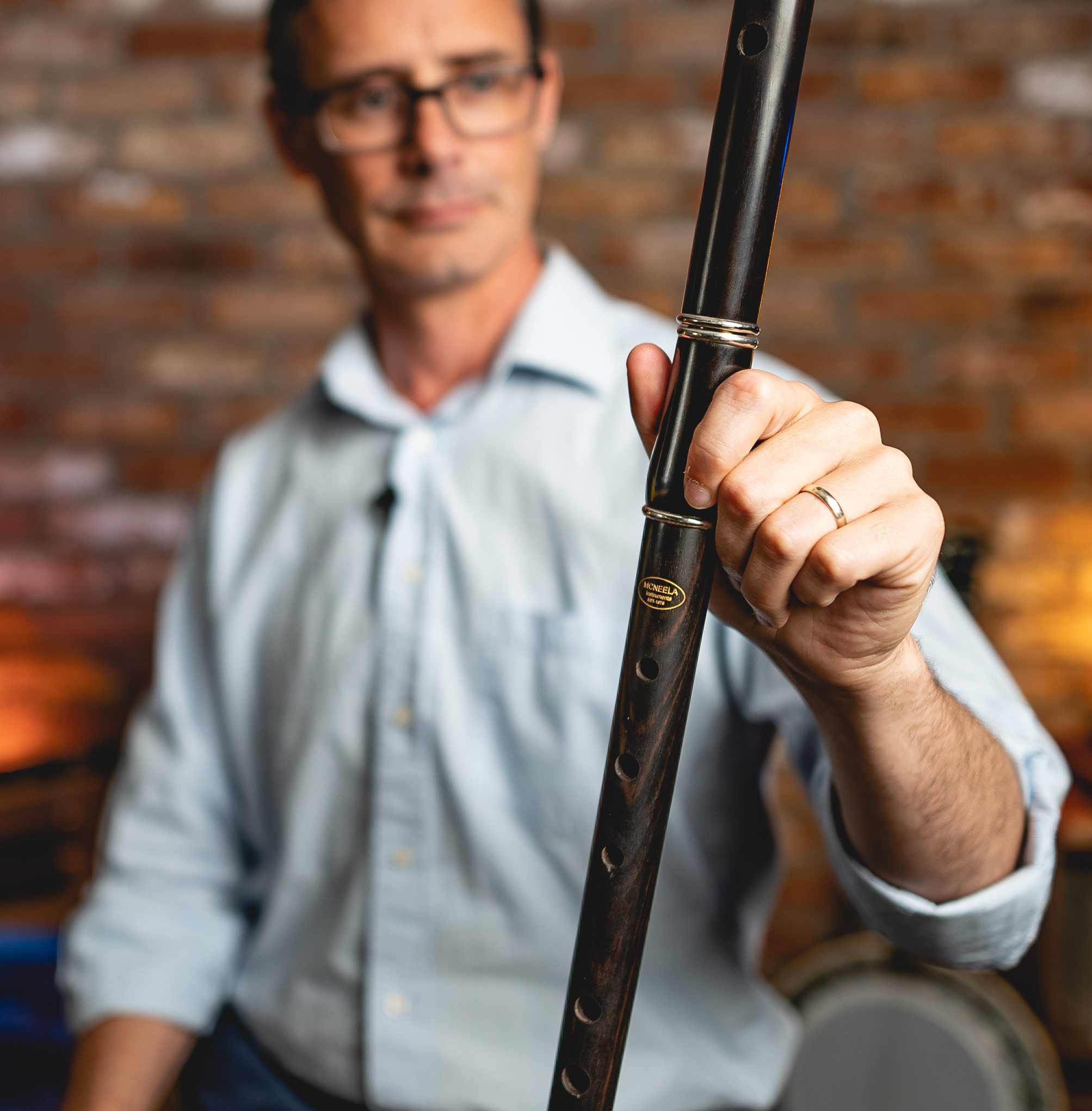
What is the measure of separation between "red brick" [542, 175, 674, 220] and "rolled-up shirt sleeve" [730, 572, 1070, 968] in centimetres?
129

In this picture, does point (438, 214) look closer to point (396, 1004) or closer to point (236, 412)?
point (396, 1004)

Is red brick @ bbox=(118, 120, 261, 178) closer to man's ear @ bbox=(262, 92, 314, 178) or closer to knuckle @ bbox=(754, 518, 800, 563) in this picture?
man's ear @ bbox=(262, 92, 314, 178)

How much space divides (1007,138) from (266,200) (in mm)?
1378

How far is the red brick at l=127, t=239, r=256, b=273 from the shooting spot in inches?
79.1

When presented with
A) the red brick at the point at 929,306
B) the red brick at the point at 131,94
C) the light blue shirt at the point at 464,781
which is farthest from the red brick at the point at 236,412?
the red brick at the point at 929,306

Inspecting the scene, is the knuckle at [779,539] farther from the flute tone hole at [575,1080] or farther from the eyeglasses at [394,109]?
the eyeglasses at [394,109]

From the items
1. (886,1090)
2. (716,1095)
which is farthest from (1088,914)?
(716,1095)

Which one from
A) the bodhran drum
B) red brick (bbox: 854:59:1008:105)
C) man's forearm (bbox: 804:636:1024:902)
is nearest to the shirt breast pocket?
man's forearm (bbox: 804:636:1024:902)

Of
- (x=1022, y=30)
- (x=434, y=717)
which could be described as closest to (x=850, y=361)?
(x=1022, y=30)

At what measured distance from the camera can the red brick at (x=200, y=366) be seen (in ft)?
6.70

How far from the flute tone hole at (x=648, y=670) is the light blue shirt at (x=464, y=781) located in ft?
1.12

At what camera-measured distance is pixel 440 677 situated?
104 cm

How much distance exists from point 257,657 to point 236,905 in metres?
0.30

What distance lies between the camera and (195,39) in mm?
1937
